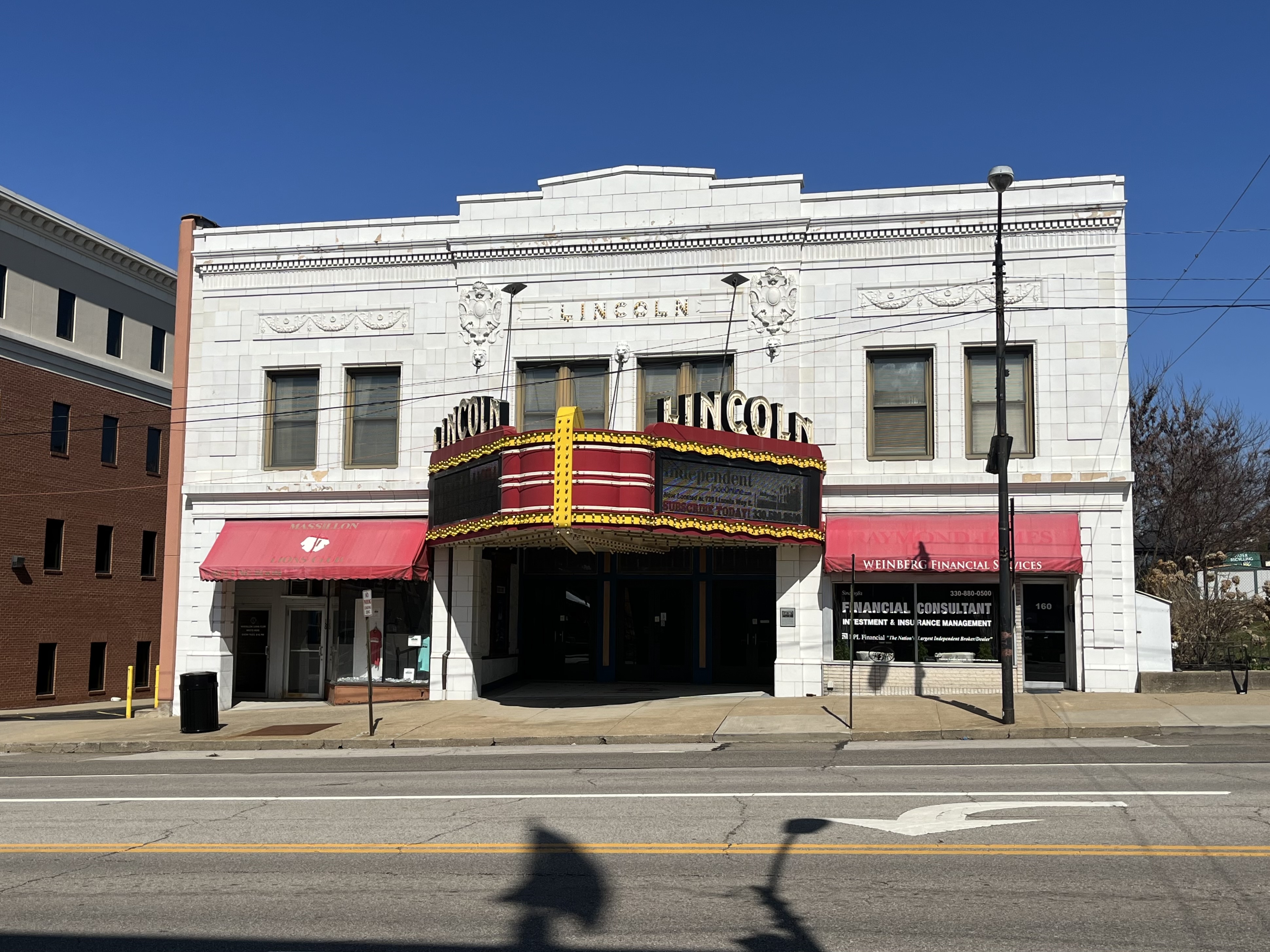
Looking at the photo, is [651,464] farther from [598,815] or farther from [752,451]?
[598,815]

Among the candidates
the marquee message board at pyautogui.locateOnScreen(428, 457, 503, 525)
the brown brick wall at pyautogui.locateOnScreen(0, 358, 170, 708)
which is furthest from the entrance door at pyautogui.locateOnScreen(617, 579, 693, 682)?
the brown brick wall at pyautogui.locateOnScreen(0, 358, 170, 708)

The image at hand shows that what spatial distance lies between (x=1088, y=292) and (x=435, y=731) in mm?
15352

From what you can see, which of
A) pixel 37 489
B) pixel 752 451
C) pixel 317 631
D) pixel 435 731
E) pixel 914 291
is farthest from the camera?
pixel 37 489

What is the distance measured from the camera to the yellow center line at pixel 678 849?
28.2ft

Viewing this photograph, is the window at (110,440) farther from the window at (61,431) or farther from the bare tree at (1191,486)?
the bare tree at (1191,486)

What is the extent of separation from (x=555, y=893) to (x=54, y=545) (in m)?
34.6

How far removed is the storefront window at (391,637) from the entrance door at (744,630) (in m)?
6.54

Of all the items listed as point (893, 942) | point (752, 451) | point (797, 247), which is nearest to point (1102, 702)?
point (752, 451)

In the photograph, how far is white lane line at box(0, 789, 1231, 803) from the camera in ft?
36.6

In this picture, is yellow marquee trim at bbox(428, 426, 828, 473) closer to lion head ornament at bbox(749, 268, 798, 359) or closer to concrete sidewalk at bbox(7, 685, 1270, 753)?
lion head ornament at bbox(749, 268, 798, 359)

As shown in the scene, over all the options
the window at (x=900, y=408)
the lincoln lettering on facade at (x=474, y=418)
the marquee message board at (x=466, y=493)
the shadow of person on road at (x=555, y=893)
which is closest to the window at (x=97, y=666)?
the marquee message board at (x=466, y=493)

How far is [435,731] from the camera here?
20203 millimetres

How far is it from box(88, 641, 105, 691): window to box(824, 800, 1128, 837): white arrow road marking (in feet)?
115

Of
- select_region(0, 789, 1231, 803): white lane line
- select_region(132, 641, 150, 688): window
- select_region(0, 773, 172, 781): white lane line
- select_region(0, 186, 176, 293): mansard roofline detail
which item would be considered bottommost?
select_region(132, 641, 150, 688): window
